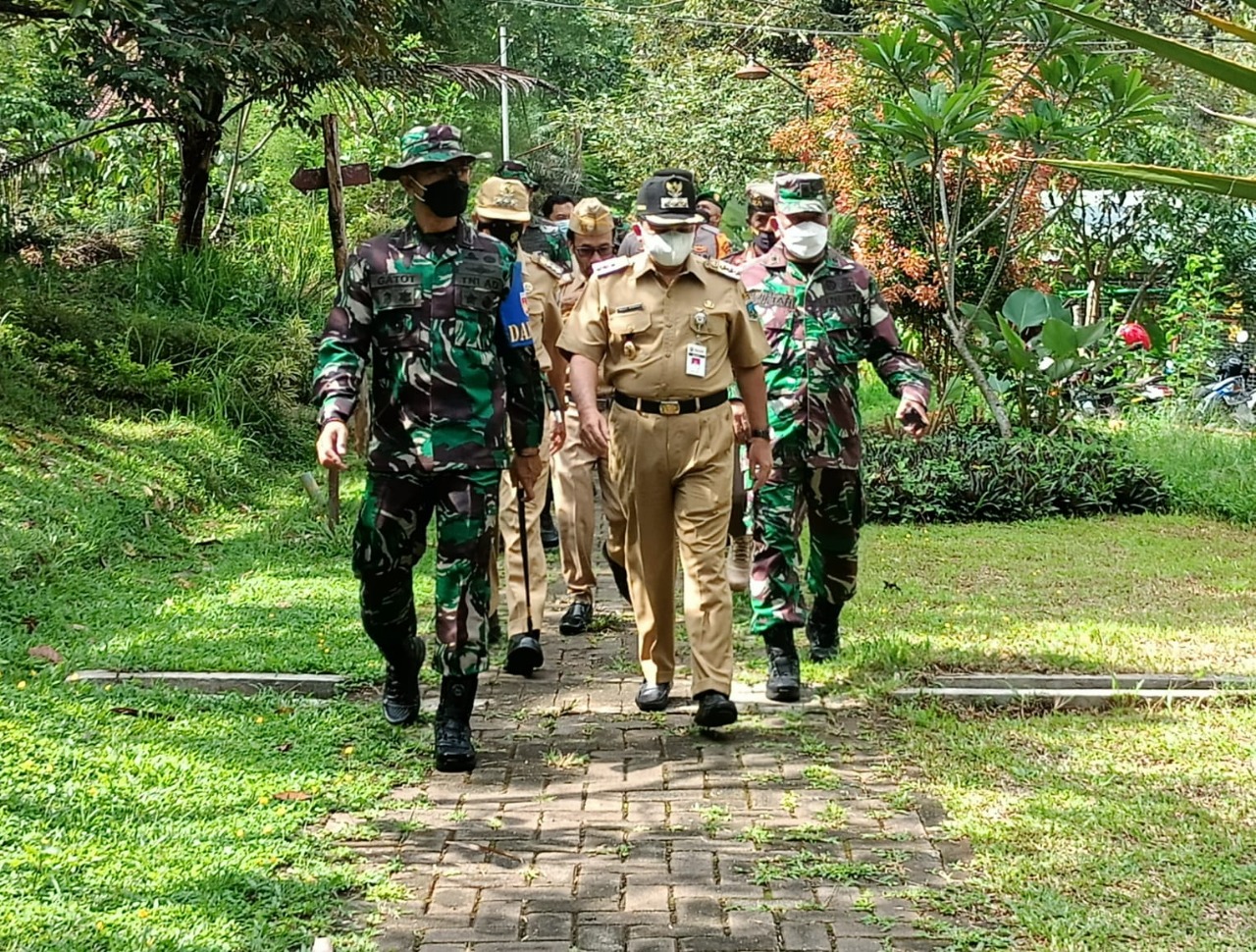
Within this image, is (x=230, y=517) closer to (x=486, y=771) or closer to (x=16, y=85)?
(x=486, y=771)

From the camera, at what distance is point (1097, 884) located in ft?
14.0

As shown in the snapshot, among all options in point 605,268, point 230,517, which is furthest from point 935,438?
point 605,268

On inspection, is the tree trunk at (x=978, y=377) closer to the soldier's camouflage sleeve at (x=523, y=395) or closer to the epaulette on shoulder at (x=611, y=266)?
the epaulette on shoulder at (x=611, y=266)

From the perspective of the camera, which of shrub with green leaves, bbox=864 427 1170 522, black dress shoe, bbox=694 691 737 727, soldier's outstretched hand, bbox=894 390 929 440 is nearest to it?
black dress shoe, bbox=694 691 737 727

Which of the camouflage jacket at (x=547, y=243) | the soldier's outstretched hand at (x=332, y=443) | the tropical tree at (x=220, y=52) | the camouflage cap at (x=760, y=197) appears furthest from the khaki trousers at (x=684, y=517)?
the tropical tree at (x=220, y=52)

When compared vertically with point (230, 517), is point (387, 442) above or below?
above

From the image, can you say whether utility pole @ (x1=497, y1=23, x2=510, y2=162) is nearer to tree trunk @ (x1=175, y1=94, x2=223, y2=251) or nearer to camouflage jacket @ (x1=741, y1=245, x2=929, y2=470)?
A: tree trunk @ (x1=175, y1=94, x2=223, y2=251)

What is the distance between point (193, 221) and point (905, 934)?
1267 centimetres

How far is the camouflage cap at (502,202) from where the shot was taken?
268 inches

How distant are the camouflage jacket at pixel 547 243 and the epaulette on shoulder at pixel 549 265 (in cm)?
10

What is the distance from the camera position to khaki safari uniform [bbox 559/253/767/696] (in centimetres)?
573

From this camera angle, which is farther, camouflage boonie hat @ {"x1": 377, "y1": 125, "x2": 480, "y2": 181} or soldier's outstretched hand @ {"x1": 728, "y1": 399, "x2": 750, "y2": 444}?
soldier's outstretched hand @ {"x1": 728, "y1": 399, "x2": 750, "y2": 444}

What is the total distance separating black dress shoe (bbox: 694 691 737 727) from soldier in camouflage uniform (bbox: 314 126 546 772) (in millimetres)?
861

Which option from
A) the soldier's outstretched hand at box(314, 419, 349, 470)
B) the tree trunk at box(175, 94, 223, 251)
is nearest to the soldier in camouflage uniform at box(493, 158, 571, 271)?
the soldier's outstretched hand at box(314, 419, 349, 470)
